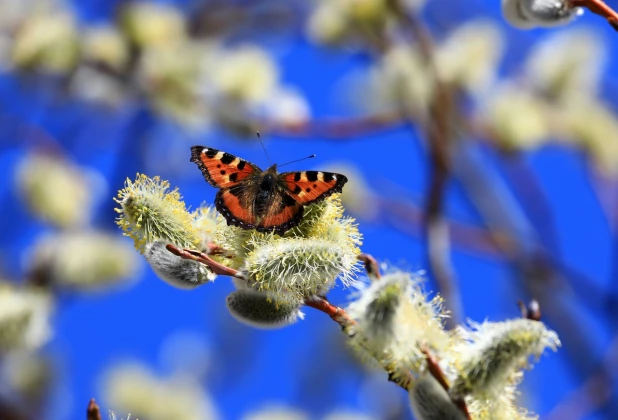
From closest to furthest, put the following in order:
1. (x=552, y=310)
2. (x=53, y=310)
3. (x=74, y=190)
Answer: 1. (x=53, y=310)
2. (x=74, y=190)
3. (x=552, y=310)

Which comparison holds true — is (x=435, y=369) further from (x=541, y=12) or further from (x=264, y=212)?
(x=541, y=12)

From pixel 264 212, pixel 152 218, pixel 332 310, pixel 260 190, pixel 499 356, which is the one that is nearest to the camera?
pixel 499 356

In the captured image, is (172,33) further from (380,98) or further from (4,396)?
(4,396)

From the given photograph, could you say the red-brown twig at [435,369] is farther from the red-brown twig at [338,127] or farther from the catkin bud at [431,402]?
the red-brown twig at [338,127]

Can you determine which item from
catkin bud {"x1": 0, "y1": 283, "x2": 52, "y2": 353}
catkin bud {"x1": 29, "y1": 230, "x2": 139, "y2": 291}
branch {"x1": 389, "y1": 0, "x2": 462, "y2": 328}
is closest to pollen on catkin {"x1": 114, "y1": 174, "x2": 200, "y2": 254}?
catkin bud {"x1": 0, "y1": 283, "x2": 52, "y2": 353}

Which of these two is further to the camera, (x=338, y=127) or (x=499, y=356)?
(x=338, y=127)

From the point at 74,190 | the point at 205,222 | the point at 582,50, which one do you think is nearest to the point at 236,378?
the point at 74,190

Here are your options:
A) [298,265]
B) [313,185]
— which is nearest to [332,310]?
[298,265]
